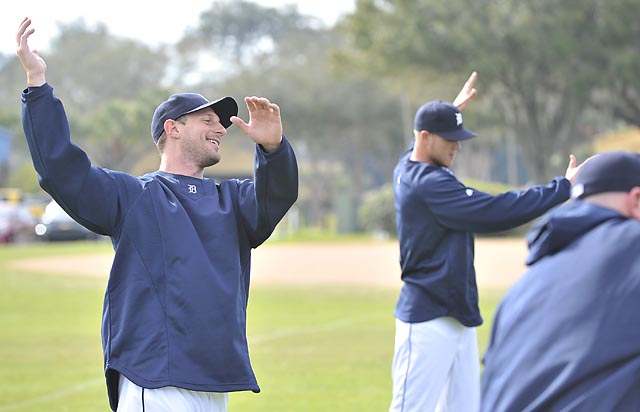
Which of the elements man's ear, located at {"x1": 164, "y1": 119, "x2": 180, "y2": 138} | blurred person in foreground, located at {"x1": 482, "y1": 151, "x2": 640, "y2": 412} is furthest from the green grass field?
blurred person in foreground, located at {"x1": 482, "y1": 151, "x2": 640, "y2": 412}

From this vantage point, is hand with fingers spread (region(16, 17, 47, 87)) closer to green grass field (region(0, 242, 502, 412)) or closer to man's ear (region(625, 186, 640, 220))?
man's ear (region(625, 186, 640, 220))

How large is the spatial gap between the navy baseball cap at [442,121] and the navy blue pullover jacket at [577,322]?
3202 millimetres

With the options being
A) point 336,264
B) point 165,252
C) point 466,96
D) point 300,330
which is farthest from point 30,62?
point 336,264

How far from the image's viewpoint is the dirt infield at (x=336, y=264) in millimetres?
24469

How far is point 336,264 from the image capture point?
1145 inches

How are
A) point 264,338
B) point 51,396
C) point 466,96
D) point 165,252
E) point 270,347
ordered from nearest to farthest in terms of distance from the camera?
point 165,252
point 466,96
point 51,396
point 270,347
point 264,338

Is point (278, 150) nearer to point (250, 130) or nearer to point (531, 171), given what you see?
point (250, 130)

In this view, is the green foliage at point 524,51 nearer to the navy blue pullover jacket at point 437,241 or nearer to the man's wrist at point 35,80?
the navy blue pullover jacket at point 437,241

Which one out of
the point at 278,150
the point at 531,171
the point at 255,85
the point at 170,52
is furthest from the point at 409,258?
the point at 170,52

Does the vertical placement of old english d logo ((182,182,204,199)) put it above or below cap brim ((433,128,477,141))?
below

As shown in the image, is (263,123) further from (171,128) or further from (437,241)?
(437,241)

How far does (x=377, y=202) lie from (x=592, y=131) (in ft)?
119

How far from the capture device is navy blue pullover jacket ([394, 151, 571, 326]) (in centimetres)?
679

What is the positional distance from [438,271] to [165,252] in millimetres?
2180
